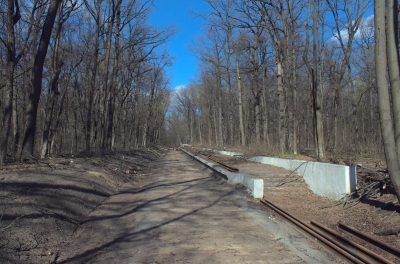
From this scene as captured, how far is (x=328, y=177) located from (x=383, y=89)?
3.94m

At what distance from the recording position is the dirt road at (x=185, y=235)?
5207 mm

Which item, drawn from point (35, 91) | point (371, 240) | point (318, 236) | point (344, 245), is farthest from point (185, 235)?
point (35, 91)

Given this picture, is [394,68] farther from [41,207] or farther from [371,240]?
[41,207]

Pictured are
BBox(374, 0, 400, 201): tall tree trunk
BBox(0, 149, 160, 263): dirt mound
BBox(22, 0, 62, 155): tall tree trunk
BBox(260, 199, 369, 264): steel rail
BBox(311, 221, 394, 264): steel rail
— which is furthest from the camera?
BBox(22, 0, 62, 155): tall tree trunk

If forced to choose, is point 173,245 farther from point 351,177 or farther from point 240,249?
point 351,177

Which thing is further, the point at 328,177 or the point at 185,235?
the point at 328,177

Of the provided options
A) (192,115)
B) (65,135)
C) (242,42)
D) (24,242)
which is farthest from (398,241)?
(192,115)

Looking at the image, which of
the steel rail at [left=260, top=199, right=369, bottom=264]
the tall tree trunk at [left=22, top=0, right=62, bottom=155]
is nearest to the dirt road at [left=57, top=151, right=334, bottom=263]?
the steel rail at [left=260, top=199, right=369, bottom=264]

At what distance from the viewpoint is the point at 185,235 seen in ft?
20.9

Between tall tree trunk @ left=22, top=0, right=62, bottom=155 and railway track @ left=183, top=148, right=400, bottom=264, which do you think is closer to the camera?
railway track @ left=183, top=148, right=400, bottom=264

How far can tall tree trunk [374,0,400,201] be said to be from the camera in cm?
674

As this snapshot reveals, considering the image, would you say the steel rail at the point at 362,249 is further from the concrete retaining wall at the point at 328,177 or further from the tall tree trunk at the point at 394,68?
the concrete retaining wall at the point at 328,177

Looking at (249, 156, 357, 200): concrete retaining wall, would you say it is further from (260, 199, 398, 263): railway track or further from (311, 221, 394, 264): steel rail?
(311, 221, 394, 264): steel rail

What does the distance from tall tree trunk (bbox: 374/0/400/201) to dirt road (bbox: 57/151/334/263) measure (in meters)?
2.58
